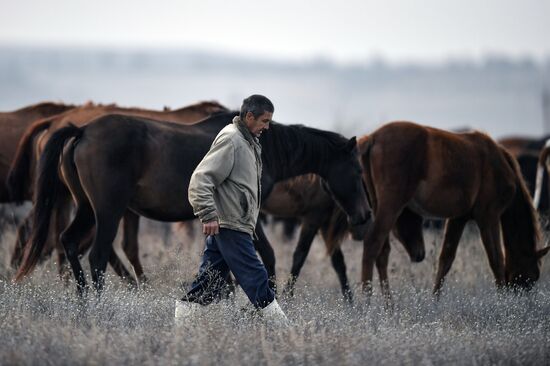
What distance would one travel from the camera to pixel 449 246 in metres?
10.5

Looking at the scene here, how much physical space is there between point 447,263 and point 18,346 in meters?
5.60

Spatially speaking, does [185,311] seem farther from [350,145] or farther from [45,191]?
[350,145]

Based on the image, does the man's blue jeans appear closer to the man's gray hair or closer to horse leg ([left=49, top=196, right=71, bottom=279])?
the man's gray hair

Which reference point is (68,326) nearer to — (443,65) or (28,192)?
(28,192)

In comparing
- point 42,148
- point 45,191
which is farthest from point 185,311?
point 42,148

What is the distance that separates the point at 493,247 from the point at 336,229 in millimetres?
1671

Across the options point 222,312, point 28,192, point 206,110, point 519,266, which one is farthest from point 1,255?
point 519,266

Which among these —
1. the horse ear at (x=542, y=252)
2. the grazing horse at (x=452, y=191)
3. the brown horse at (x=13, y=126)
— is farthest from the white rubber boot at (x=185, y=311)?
the horse ear at (x=542, y=252)


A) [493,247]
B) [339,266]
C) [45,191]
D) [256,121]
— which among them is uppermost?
[256,121]

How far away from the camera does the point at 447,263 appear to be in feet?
34.4

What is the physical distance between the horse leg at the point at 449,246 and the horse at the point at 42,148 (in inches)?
107

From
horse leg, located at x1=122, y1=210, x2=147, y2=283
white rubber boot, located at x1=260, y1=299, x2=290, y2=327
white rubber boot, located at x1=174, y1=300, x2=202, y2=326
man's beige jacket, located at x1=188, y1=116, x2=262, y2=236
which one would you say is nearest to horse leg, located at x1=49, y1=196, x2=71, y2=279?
horse leg, located at x1=122, y1=210, x2=147, y2=283

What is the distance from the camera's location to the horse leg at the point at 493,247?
10133 mm

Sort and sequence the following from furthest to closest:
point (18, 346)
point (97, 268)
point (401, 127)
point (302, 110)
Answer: point (302, 110)
point (401, 127)
point (97, 268)
point (18, 346)
